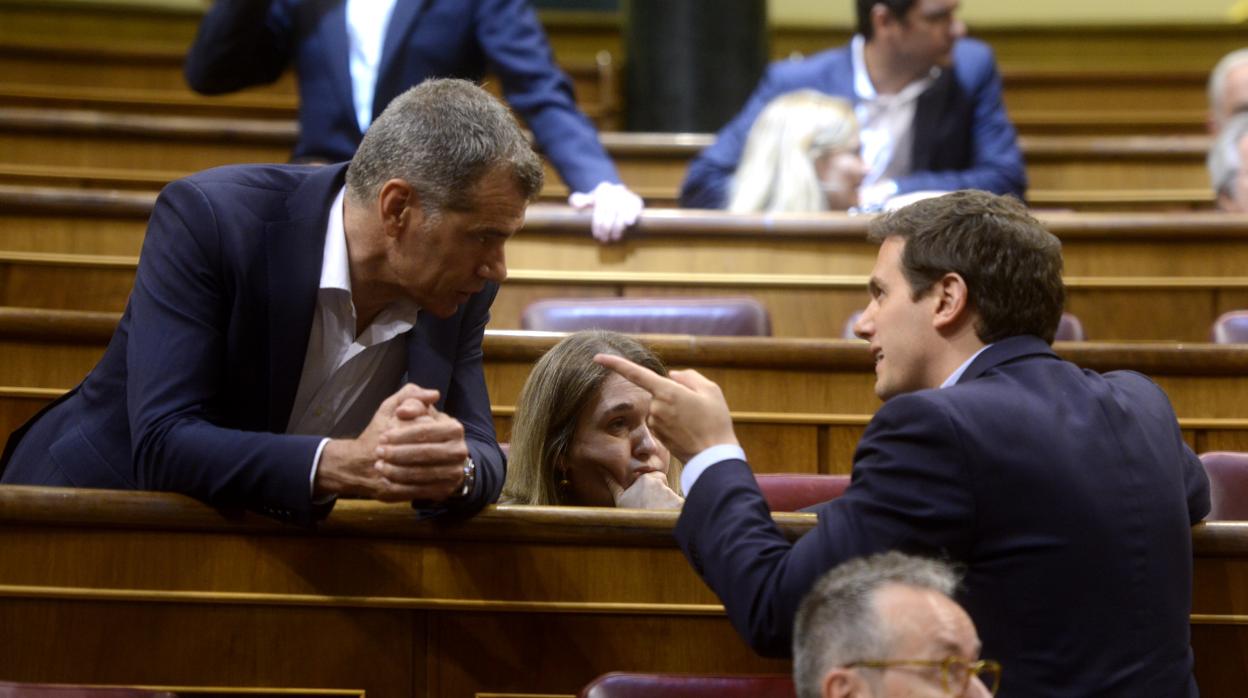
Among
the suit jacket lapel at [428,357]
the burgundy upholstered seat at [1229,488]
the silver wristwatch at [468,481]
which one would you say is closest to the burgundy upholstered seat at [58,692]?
the silver wristwatch at [468,481]

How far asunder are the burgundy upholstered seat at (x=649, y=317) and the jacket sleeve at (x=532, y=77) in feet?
1.27

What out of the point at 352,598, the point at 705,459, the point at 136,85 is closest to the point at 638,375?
the point at 705,459

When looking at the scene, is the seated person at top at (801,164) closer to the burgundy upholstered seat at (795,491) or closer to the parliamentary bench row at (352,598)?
the burgundy upholstered seat at (795,491)

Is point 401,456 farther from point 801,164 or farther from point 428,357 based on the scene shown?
point 801,164

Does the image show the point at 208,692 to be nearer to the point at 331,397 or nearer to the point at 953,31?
the point at 331,397

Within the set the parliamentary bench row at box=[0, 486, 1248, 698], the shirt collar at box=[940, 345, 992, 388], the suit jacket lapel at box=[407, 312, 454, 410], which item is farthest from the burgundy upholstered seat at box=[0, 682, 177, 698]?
the shirt collar at box=[940, 345, 992, 388]

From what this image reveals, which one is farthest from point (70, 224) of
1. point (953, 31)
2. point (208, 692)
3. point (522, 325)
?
point (953, 31)

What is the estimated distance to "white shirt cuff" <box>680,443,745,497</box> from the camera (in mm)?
1074

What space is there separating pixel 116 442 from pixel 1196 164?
8.96 ft

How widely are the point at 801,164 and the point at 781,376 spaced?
0.68 m

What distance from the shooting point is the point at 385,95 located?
7.66 feet

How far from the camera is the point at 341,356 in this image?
4.24 ft

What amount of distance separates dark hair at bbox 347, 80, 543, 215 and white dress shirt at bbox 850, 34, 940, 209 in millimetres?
1418

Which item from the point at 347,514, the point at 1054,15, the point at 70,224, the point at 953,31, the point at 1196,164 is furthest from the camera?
the point at 1054,15
